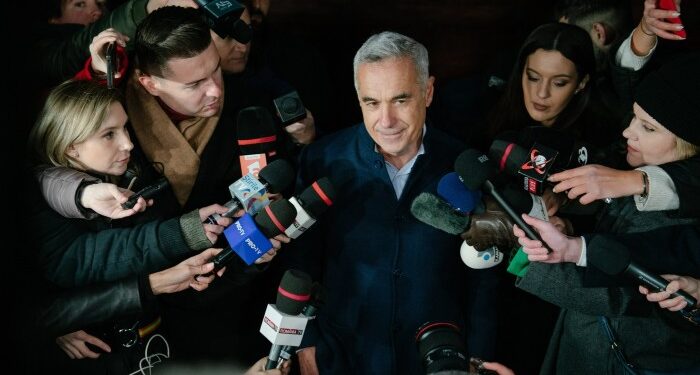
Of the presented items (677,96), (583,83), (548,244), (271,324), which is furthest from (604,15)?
(271,324)

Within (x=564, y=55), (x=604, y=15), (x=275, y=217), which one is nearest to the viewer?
(x=275, y=217)

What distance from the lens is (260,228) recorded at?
2.01 metres

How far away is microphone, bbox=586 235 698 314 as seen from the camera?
1874 mm

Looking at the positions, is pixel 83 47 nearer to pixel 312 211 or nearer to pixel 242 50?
pixel 242 50

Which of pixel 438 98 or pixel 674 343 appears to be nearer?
pixel 674 343

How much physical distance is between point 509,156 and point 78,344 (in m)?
1.54

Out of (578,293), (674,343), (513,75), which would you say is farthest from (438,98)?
(674,343)

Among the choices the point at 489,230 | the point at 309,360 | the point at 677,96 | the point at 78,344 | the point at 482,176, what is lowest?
the point at 309,360

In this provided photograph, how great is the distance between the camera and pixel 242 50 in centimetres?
276

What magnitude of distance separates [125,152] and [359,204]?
777mm

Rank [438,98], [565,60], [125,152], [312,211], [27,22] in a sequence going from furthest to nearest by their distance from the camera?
[438,98]
[565,60]
[27,22]
[125,152]
[312,211]

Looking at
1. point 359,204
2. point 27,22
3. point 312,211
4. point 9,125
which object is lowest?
point 359,204

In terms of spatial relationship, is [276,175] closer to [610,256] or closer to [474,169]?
[474,169]

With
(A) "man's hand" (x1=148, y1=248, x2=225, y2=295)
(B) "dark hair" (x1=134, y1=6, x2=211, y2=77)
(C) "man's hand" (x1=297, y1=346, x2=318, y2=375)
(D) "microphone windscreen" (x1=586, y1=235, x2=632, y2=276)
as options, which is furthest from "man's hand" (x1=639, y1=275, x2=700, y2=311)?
(B) "dark hair" (x1=134, y1=6, x2=211, y2=77)
